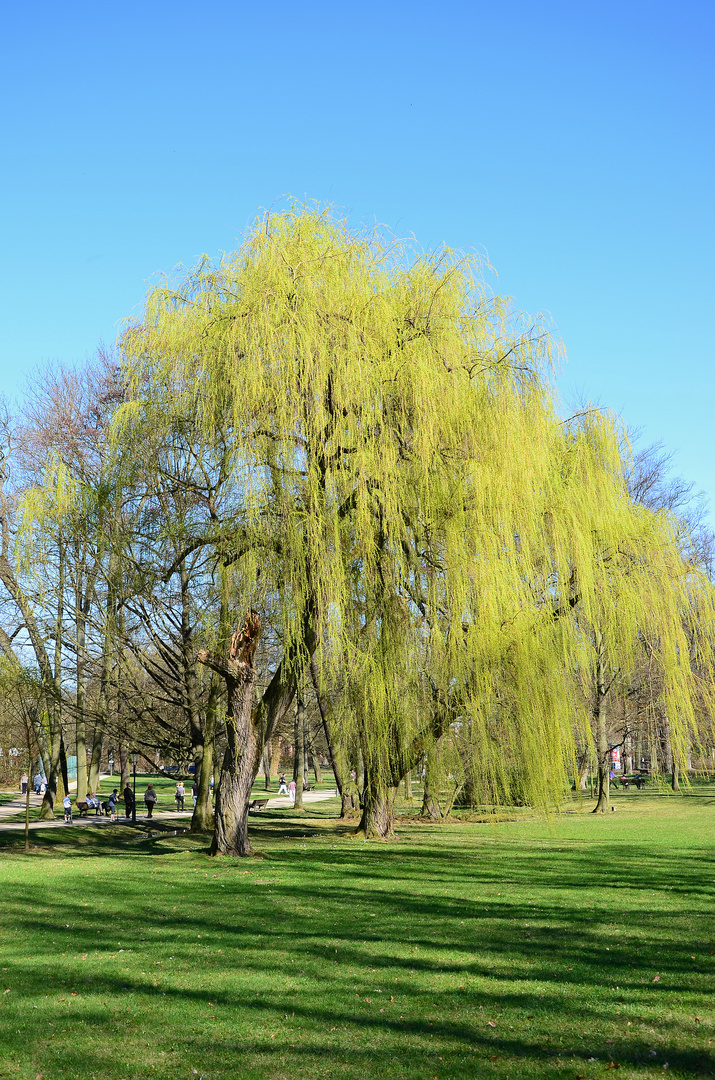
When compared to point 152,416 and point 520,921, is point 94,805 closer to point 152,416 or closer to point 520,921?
point 152,416

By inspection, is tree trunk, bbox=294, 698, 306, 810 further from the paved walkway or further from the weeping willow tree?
the weeping willow tree

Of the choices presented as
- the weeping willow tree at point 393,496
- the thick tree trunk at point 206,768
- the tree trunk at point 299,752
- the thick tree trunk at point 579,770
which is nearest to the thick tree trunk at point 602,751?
the thick tree trunk at point 579,770

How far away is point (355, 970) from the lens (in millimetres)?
7285

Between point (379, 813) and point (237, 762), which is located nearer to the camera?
point (237, 762)

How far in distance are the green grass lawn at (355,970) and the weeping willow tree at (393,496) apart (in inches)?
92.3

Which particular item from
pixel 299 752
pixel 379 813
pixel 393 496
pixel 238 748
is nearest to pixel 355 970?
pixel 393 496

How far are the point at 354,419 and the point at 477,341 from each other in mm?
2357

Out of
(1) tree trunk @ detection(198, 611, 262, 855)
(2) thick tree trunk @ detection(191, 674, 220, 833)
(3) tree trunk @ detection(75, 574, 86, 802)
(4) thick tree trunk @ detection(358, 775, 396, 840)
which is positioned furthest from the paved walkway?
(1) tree trunk @ detection(198, 611, 262, 855)

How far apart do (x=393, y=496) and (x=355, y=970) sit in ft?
22.1

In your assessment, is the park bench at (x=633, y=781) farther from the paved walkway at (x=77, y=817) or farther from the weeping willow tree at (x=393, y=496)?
the weeping willow tree at (x=393, y=496)

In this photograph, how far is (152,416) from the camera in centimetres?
1378

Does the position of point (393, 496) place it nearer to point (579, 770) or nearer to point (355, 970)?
point (355, 970)

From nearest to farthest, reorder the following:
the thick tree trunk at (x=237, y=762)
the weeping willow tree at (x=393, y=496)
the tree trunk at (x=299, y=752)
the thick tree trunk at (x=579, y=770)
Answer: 1. the weeping willow tree at (x=393, y=496)
2. the thick tree trunk at (x=579, y=770)
3. the thick tree trunk at (x=237, y=762)
4. the tree trunk at (x=299, y=752)

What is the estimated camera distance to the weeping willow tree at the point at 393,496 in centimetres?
1273
